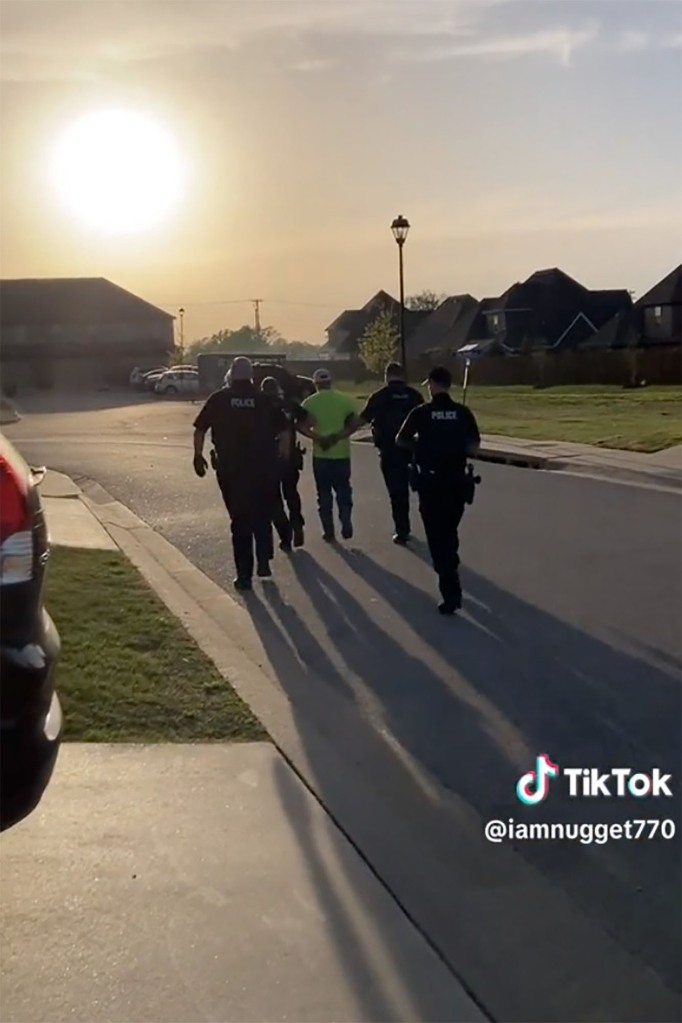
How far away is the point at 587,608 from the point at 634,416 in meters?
22.9

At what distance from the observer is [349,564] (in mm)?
11867

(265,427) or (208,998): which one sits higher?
(265,427)

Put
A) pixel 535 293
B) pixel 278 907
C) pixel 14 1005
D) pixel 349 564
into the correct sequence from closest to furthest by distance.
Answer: pixel 14 1005
pixel 278 907
pixel 349 564
pixel 535 293

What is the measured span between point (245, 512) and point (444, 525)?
1.85 m

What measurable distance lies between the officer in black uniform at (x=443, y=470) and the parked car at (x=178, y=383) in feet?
175

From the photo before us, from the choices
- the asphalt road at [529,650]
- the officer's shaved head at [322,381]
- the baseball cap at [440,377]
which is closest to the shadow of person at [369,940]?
the asphalt road at [529,650]

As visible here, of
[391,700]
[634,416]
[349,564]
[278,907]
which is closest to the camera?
[278,907]

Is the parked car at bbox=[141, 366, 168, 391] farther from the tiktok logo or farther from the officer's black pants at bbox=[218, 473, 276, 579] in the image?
the tiktok logo

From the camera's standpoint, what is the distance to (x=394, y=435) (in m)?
Answer: 13.2

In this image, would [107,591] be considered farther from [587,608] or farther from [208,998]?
[208,998]

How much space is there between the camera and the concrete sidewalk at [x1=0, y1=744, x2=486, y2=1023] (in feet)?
13.0

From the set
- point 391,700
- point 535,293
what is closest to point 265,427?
point 391,700

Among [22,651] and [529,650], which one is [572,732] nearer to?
[529,650]

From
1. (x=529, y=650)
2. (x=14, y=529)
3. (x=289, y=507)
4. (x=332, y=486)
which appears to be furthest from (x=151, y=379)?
(x=14, y=529)
